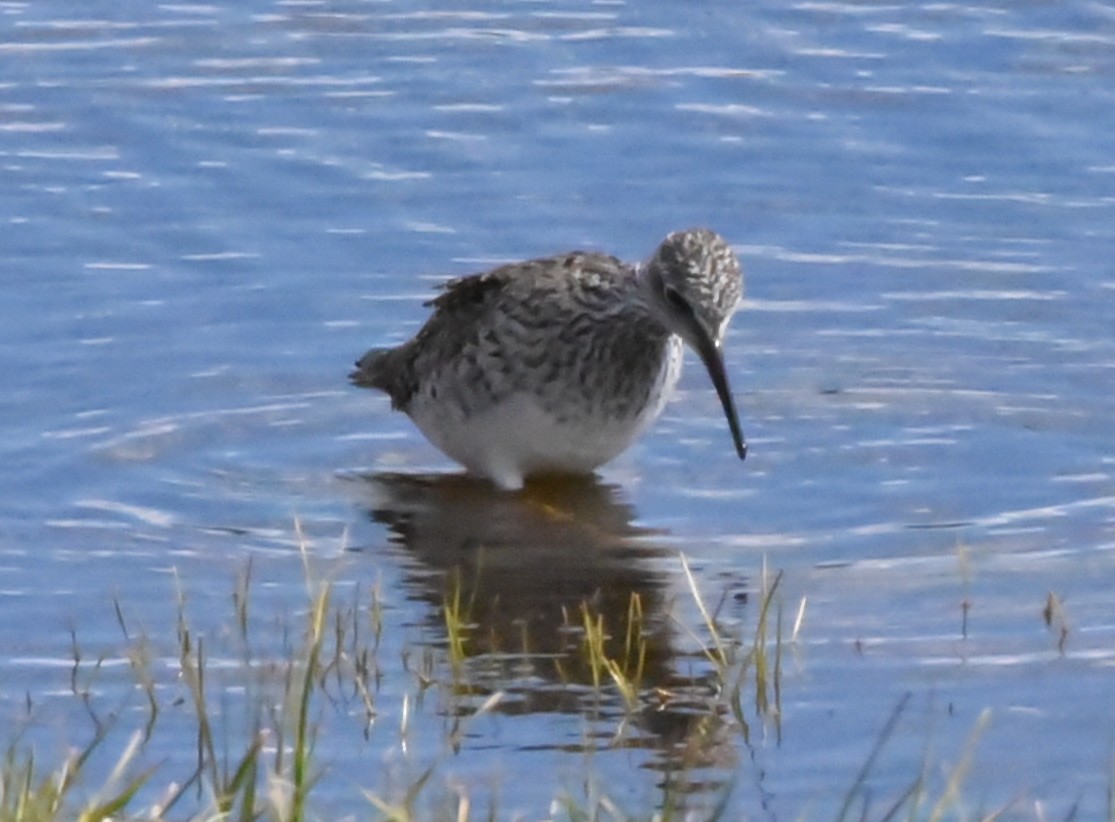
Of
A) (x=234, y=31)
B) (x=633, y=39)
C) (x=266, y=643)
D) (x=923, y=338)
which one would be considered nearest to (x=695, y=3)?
(x=633, y=39)

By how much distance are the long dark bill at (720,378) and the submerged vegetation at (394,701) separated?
0.62 metres

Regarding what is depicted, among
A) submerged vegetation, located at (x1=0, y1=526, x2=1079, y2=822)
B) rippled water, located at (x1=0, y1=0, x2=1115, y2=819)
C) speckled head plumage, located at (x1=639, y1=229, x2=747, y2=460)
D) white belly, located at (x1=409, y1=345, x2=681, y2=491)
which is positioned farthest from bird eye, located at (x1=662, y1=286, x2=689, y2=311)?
submerged vegetation, located at (x1=0, y1=526, x2=1079, y2=822)

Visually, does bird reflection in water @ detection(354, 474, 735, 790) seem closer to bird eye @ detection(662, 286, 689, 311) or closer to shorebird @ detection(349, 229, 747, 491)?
shorebird @ detection(349, 229, 747, 491)

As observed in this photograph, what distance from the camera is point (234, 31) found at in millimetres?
13234

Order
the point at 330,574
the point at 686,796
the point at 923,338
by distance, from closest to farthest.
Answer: the point at 686,796 → the point at 330,574 → the point at 923,338

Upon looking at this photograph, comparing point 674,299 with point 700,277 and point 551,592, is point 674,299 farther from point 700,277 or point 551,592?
point 551,592

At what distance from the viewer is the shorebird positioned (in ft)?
30.8

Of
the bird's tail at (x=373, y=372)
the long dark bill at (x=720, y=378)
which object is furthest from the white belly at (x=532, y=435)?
the long dark bill at (x=720, y=378)

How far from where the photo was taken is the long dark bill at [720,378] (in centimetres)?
884

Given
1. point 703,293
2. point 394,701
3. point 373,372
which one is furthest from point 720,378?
point 394,701

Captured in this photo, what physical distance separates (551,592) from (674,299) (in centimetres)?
112

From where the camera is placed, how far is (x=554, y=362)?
9492 mm

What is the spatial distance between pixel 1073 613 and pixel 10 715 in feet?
9.88

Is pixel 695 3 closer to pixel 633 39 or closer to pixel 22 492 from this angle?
pixel 633 39
